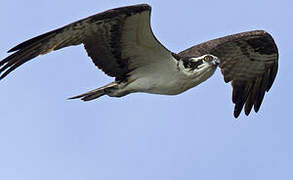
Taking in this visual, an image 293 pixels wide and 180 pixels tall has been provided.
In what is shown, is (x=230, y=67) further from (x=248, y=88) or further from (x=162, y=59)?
(x=162, y=59)

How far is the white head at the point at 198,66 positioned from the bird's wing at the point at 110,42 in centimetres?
35

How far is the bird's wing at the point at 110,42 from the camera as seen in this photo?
1052 cm

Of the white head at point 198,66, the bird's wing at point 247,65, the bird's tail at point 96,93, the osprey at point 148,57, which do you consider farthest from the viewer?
the bird's wing at point 247,65

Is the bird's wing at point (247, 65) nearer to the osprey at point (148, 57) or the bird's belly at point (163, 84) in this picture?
the osprey at point (148, 57)

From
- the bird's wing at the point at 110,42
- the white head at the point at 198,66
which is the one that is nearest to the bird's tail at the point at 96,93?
the bird's wing at the point at 110,42

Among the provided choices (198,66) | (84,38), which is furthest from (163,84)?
(84,38)

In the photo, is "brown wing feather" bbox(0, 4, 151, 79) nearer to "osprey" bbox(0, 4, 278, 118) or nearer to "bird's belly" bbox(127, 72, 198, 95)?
"osprey" bbox(0, 4, 278, 118)

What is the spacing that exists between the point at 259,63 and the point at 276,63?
310 millimetres

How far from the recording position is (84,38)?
1108 centimetres

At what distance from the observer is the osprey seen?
10.6 m

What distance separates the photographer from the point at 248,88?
14.5 metres

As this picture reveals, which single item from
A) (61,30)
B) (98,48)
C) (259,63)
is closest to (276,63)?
(259,63)

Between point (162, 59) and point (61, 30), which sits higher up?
point (61, 30)

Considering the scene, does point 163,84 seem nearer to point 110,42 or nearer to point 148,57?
point 148,57
